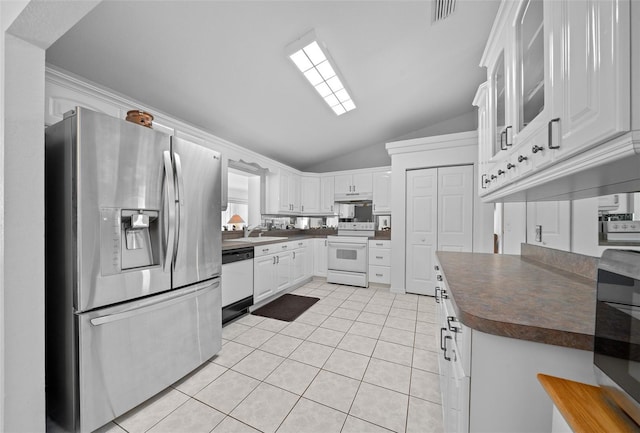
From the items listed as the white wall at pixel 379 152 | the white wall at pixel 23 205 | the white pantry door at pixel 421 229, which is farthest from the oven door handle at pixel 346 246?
the white wall at pixel 23 205

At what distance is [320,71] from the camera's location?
98.9 inches

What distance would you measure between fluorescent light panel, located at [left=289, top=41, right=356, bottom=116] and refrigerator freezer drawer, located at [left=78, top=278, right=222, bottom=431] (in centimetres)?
222

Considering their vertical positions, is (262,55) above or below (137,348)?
above

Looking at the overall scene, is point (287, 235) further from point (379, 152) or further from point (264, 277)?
point (379, 152)

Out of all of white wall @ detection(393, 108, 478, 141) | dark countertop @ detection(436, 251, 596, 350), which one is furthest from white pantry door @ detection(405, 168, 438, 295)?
dark countertop @ detection(436, 251, 596, 350)

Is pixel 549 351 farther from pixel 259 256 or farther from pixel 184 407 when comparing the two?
pixel 259 256

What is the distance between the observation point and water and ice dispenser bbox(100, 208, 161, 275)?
129cm

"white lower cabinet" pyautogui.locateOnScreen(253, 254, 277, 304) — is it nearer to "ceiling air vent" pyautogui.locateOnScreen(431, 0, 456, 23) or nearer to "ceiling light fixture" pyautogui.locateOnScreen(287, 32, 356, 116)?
"ceiling light fixture" pyautogui.locateOnScreen(287, 32, 356, 116)

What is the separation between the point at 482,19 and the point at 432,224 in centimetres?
241

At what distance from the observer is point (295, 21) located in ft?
6.16

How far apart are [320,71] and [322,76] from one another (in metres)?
0.09

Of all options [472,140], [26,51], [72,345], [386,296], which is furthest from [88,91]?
[472,140]

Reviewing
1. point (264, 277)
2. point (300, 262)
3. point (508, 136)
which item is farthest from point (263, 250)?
point (508, 136)

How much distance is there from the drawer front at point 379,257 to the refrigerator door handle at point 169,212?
10.4 ft
